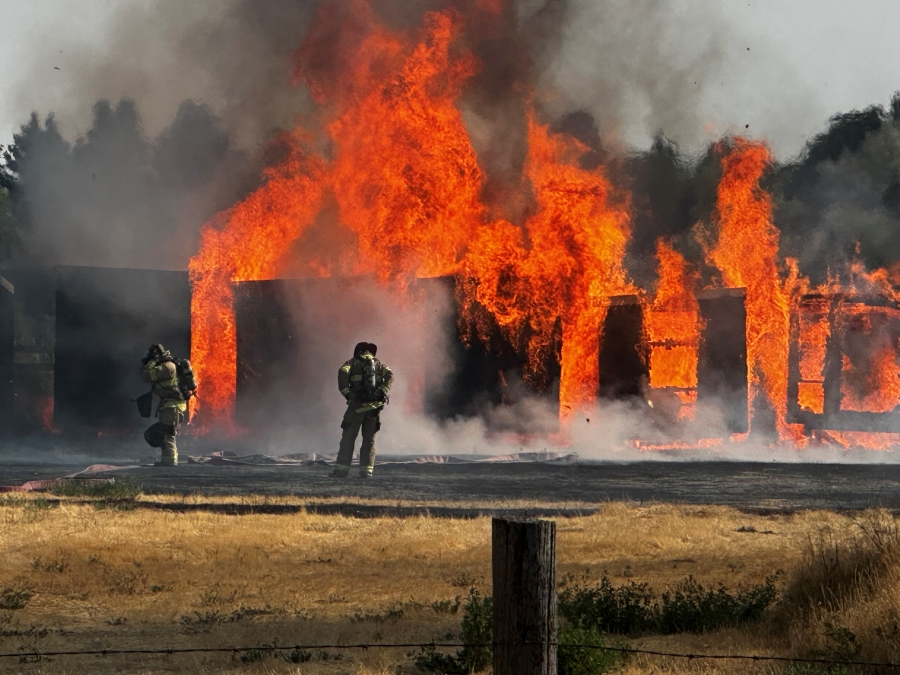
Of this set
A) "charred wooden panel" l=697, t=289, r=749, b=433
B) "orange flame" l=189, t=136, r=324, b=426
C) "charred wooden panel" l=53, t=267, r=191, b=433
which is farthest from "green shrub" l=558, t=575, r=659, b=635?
"charred wooden panel" l=53, t=267, r=191, b=433

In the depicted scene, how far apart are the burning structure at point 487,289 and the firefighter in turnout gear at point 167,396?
301 inches

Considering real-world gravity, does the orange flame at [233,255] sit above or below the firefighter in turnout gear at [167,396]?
above

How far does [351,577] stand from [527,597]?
21.1 feet

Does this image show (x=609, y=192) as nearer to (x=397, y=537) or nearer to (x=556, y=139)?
(x=556, y=139)

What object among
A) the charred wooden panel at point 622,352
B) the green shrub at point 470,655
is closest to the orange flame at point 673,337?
the charred wooden panel at point 622,352

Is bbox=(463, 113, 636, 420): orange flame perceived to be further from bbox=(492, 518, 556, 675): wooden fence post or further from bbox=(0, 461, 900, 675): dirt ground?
bbox=(492, 518, 556, 675): wooden fence post

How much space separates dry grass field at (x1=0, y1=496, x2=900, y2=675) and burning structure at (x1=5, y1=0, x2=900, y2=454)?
44.4 ft

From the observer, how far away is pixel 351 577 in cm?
1154

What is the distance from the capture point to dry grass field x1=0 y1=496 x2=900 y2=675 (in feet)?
27.3

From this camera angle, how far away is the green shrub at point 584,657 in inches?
292

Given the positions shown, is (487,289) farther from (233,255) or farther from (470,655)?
(470,655)

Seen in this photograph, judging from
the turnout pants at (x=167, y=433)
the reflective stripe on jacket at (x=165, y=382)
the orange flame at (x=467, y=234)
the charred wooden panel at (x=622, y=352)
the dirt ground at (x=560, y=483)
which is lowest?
the dirt ground at (x=560, y=483)

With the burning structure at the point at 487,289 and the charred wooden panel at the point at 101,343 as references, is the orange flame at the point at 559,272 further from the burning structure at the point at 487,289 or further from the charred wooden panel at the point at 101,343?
the charred wooden panel at the point at 101,343

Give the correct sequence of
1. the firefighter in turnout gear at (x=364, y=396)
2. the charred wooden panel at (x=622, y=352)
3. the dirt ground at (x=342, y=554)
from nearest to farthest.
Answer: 1. the dirt ground at (x=342, y=554)
2. the firefighter in turnout gear at (x=364, y=396)
3. the charred wooden panel at (x=622, y=352)
